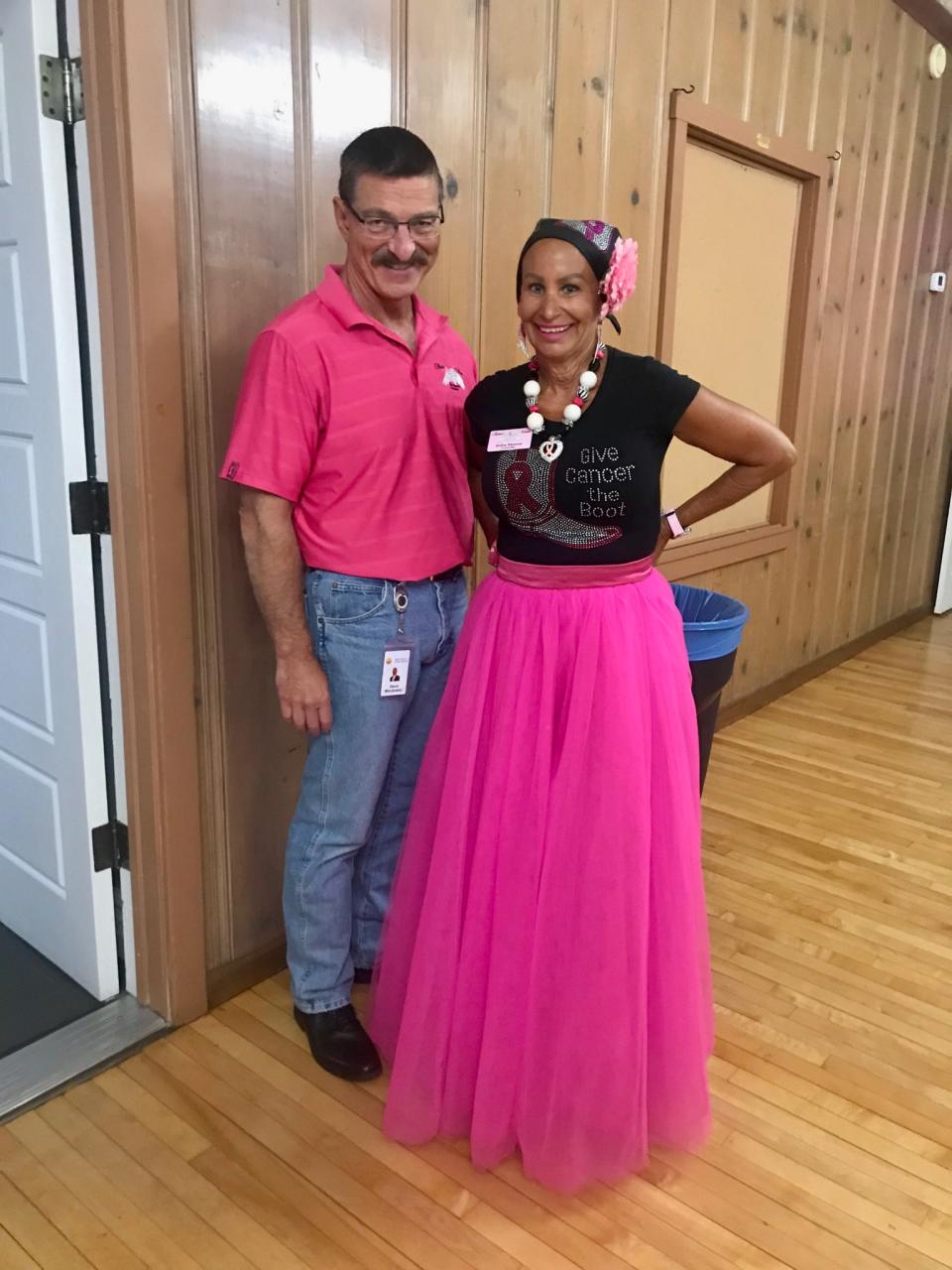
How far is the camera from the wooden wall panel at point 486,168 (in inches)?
71.0

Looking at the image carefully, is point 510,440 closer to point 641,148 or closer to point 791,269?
point 641,148

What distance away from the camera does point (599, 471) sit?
60.8 inches

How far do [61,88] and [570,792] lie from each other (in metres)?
1.39

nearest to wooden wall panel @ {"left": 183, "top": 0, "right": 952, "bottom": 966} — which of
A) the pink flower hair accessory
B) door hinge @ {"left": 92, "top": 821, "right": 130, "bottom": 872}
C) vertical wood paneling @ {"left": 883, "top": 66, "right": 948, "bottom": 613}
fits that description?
door hinge @ {"left": 92, "top": 821, "right": 130, "bottom": 872}

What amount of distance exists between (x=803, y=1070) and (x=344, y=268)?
1.69 m

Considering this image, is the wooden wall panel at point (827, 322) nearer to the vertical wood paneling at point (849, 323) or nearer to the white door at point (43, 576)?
the vertical wood paneling at point (849, 323)

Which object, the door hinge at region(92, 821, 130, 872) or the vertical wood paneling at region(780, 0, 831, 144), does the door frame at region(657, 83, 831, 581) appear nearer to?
the vertical wood paneling at region(780, 0, 831, 144)

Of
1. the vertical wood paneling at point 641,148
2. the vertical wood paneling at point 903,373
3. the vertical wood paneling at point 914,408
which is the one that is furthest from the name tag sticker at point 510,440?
the vertical wood paneling at point 914,408

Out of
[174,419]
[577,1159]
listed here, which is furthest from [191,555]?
[577,1159]

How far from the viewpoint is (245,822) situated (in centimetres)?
207

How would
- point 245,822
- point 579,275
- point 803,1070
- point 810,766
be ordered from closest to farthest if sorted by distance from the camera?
point 579,275, point 803,1070, point 245,822, point 810,766

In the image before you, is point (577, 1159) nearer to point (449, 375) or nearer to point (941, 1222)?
point (941, 1222)

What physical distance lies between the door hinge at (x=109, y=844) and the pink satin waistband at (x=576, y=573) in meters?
0.95

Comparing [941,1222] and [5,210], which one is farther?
[5,210]
